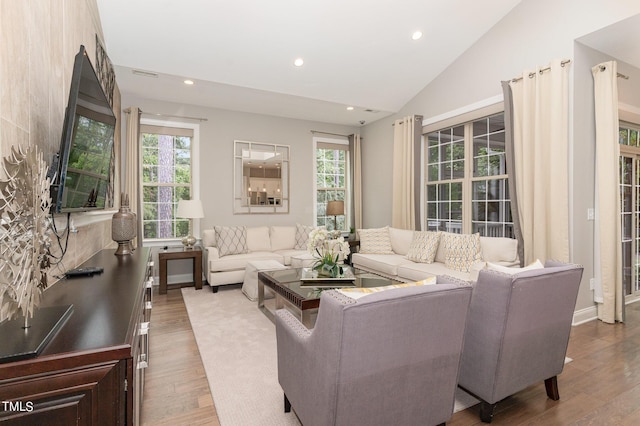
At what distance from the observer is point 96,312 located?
1.26m

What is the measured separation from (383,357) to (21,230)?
52.8 inches

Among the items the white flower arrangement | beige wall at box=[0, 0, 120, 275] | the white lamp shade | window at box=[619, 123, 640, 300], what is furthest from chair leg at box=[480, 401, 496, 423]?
the white lamp shade

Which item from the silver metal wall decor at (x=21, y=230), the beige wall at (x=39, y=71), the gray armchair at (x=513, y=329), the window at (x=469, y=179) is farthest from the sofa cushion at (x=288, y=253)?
the silver metal wall decor at (x=21, y=230)

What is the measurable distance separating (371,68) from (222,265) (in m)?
3.49

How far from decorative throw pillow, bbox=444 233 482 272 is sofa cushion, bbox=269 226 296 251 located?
8.60 feet

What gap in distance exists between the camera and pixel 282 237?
562cm

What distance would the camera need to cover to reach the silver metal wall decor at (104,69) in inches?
119

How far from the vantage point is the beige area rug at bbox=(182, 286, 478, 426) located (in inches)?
77.5

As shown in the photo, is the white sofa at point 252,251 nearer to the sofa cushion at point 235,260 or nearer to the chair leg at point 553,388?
the sofa cushion at point 235,260

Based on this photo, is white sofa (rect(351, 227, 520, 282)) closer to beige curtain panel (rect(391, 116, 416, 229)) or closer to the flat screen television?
beige curtain panel (rect(391, 116, 416, 229))

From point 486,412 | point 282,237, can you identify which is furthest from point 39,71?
point 282,237

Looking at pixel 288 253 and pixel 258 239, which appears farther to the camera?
pixel 258 239

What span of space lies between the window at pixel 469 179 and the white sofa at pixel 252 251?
89.1 inches

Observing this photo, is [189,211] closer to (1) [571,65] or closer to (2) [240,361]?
(2) [240,361]
